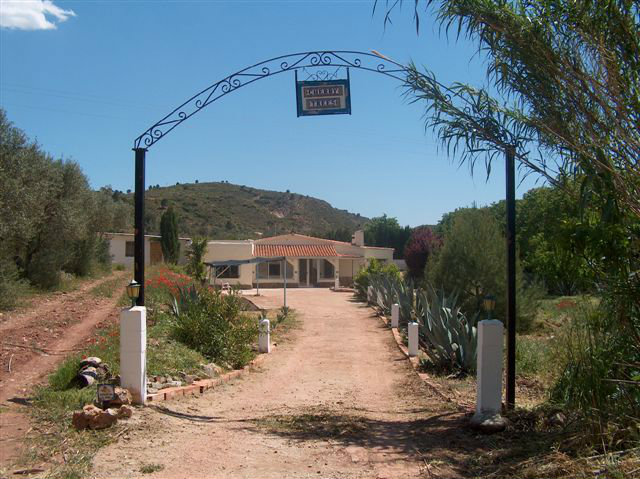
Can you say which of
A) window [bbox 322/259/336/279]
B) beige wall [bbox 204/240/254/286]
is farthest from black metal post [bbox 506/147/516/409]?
window [bbox 322/259/336/279]

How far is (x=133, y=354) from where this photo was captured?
6848 mm

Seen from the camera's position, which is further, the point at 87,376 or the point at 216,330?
the point at 216,330

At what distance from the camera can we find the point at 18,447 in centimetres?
505

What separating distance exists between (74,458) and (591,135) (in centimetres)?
529

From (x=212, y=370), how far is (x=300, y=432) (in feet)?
11.2

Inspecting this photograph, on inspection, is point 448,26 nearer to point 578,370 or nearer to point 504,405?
point 578,370

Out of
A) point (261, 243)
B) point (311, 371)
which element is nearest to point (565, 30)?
point (311, 371)

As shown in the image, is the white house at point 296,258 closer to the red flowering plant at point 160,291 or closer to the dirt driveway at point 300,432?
the red flowering plant at point 160,291

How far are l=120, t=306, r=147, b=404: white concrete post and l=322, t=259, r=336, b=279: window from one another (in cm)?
3846

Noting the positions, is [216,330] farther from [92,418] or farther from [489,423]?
[489,423]

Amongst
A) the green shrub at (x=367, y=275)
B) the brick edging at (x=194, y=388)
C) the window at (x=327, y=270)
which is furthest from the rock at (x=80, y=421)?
the window at (x=327, y=270)

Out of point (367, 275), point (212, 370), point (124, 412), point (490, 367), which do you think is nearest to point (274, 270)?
point (367, 275)

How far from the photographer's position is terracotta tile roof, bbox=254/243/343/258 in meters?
43.2

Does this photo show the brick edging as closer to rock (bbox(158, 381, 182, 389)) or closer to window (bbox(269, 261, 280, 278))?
rock (bbox(158, 381, 182, 389))
